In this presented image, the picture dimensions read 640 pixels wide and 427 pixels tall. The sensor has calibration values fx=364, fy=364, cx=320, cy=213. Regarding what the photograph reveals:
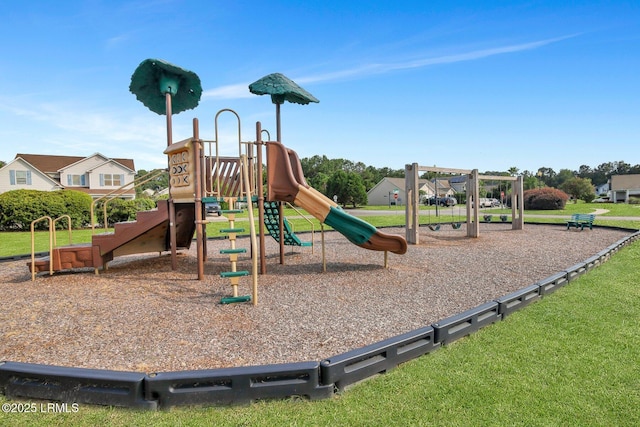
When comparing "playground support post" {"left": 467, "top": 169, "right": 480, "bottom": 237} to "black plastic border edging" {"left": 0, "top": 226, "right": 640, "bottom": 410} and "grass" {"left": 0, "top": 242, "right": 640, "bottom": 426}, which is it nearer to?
"grass" {"left": 0, "top": 242, "right": 640, "bottom": 426}

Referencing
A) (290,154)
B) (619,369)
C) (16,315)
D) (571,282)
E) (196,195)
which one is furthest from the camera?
(290,154)

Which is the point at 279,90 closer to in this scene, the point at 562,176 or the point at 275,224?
the point at 275,224

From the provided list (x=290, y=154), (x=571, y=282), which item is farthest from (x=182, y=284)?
(x=571, y=282)

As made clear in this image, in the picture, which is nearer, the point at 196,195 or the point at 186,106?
the point at 196,195

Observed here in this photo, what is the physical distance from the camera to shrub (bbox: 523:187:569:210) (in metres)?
33.9

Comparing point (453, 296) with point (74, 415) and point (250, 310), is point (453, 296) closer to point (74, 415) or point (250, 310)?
point (250, 310)

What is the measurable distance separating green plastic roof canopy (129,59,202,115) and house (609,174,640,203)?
233ft

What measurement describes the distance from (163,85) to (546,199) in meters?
35.9

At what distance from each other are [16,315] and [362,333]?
4928 mm

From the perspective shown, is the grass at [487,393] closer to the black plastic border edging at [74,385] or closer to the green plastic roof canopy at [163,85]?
the black plastic border edging at [74,385]

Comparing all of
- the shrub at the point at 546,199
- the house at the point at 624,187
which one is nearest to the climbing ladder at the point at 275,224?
the shrub at the point at 546,199

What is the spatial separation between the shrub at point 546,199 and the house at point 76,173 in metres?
39.1

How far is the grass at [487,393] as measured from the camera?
2709mm

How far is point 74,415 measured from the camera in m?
2.80
